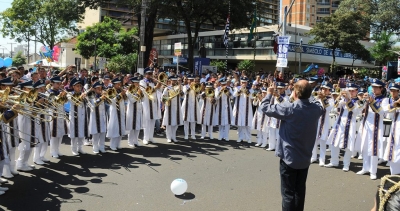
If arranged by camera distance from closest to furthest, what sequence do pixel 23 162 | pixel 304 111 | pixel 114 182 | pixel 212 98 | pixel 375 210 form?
pixel 375 210 → pixel 304 111 → pixel 114 182 → pixel 23 162 → pixel 212 98

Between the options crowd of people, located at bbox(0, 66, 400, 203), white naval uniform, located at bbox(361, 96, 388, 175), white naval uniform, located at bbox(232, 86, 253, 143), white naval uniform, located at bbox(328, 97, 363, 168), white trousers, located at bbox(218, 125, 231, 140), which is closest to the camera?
crowd of people, located at bbox(0, 66, 400, 203)

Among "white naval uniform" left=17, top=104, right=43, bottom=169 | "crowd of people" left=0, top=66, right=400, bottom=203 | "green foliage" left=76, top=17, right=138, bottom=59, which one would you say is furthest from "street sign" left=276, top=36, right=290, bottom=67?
"green foliage" left=76, top=17, right=138, bottom=59

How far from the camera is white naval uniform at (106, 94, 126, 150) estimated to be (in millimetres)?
9008

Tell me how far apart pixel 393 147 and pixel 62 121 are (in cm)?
707

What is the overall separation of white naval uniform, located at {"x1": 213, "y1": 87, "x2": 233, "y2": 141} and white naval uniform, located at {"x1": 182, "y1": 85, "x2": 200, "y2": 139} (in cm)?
63

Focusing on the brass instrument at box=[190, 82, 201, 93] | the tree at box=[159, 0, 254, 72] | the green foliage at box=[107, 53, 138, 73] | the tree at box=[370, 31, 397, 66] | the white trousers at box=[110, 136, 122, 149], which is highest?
the tree at box=[159, 0, 254, 72]

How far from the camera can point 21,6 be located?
40.5m

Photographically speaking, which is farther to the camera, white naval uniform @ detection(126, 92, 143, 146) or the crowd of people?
white naval uniform @ detection(126, 92, 143, 146)

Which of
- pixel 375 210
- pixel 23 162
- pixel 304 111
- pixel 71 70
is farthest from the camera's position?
pixel 71 70

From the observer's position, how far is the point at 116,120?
29.8ft

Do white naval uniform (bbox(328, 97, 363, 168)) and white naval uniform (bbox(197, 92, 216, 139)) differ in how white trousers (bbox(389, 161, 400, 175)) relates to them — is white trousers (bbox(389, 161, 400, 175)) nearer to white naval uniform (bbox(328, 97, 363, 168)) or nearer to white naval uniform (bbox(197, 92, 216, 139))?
white naval uniform (bbox(328, 97, 363, 168))

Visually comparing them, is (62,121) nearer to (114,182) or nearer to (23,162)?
(23,162)

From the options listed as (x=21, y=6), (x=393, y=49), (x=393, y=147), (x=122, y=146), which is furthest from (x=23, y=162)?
(x=21, y=6)

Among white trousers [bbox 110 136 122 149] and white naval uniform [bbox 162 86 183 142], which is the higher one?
white naval uniform [bbox 162 86 183 142]
